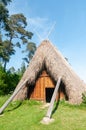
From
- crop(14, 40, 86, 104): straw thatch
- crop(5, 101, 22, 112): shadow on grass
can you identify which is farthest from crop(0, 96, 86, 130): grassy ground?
crop(14, 40, 86, 104): straw thatch

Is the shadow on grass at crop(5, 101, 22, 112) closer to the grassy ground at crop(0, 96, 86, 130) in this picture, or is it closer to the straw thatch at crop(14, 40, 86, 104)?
the grassy ground at crop(0, 96, 86, 130)

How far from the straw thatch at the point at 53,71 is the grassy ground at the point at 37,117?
85 centimetres

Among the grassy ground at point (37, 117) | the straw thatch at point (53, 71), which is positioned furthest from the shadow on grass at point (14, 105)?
the straw thatch at point (53, 71)

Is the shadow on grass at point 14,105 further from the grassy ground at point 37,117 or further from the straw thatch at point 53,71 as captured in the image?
the straw thatch at point 53,71

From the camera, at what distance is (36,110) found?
1688 centimetres

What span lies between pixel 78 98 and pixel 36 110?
3082 mm

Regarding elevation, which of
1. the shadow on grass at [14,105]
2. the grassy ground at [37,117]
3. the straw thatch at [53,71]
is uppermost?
the straw thatch at [53,71]

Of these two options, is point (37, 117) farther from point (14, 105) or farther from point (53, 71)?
point (53, 71)

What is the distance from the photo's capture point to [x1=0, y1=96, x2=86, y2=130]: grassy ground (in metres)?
13.7

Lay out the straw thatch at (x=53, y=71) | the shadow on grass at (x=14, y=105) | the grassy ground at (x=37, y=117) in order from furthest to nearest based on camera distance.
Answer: the straw thatch at (x=53, y=71)
the shadow on grass at (x=14, y=105)
the grassy ground at (x=37, y=117)

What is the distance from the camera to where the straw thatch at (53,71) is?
1858cm

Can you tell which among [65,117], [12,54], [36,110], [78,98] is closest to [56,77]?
[78,98]

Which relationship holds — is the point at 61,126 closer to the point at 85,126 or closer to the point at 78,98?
the point at 85,126

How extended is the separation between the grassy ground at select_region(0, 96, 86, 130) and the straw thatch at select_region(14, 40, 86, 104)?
85 centimetres
